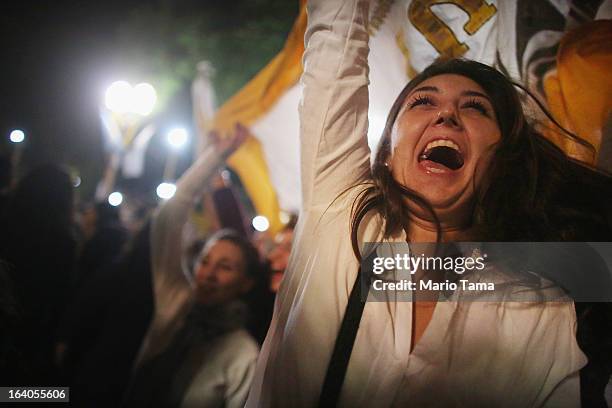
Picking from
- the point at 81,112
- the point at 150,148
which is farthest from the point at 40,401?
the point at 150,148

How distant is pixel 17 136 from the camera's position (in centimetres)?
207

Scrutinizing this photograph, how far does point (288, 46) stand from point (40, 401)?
166 cm

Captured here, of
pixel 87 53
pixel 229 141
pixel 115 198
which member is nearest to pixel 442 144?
pixel 229 141

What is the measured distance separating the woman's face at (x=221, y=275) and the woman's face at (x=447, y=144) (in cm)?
88

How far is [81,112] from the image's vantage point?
2.67 meters

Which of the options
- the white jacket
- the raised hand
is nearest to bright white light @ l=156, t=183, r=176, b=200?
the raised hand

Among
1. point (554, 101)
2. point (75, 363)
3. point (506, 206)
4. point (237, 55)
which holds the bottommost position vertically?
point (75, 363)

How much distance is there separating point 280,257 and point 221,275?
0.39 m

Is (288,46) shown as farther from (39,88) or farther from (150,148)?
(150,148)

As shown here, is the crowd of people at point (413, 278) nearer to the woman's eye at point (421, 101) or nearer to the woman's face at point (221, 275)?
the woman's eye at point (421, 101)

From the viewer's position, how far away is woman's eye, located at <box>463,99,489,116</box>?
1426 mm

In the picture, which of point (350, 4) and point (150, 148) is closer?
point (350, 4)

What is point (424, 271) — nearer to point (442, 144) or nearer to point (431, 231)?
point (431, 231)

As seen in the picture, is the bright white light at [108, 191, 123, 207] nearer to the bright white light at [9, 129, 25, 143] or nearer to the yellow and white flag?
the bright white light at [9, 129, 25, 143]
